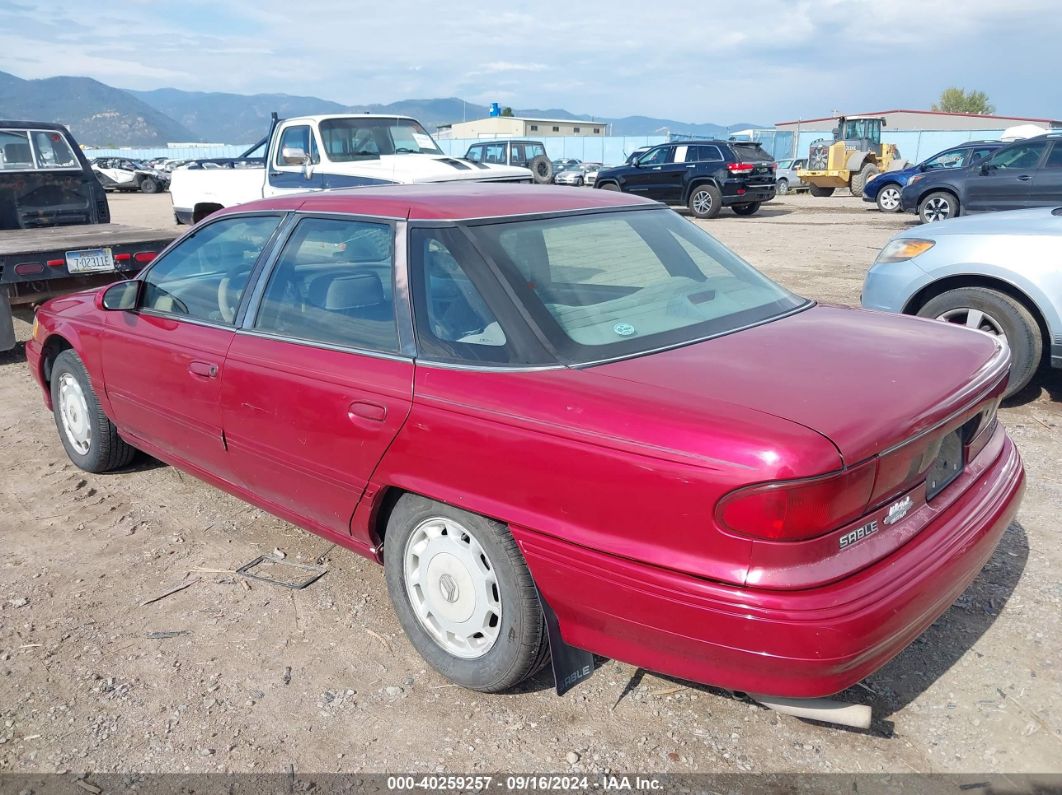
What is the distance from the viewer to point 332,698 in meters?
2.76

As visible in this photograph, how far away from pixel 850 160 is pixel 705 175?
11051 millimetres

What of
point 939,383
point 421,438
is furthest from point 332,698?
point 939,383

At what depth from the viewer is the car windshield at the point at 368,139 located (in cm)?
1066

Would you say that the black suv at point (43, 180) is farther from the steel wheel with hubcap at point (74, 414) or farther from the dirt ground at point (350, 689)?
the dirt ground at point (350, 689)

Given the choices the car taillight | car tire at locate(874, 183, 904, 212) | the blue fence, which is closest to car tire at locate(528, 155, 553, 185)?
car tire at locate(874, 183, 904, 212)

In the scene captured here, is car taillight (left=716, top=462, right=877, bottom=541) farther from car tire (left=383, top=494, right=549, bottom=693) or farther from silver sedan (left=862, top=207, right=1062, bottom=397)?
silver sedan (left=862, top=207, right=1062, bottom=397)

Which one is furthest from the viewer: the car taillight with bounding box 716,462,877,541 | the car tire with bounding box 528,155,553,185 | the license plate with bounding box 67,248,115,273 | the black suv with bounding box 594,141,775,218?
the black suv with bounding box 594,141,775,218

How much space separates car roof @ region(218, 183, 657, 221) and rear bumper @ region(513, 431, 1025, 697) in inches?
46.8

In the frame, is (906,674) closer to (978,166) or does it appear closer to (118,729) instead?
(118,729)

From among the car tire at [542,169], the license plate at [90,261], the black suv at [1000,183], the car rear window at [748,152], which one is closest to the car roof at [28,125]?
the license plate at [90,261]

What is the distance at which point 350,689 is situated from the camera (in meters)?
2.80

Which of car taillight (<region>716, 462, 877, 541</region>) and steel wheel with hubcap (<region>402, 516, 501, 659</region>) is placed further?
steel wheel with hubcap (<region>402, 516, 501, 659</region>)

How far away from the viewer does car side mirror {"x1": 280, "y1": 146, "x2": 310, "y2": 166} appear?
419 inches

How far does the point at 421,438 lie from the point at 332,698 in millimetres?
958
